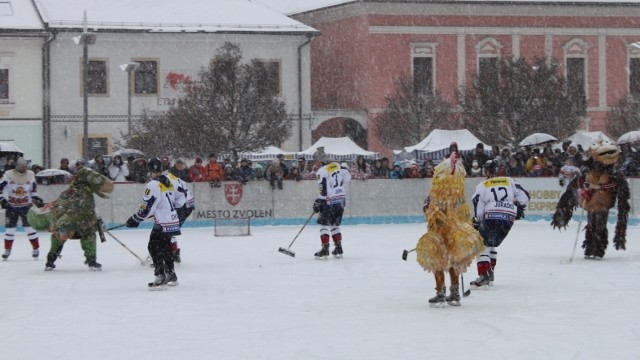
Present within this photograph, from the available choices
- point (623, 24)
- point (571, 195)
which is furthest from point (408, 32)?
point (571, 195)

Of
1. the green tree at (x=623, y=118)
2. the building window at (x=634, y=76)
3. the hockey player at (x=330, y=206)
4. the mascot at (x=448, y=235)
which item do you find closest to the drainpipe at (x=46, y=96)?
the green tree at (x=623, y=118)

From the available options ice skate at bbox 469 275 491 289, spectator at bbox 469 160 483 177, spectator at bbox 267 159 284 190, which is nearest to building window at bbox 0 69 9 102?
spectator at bbox 267 159 284 190

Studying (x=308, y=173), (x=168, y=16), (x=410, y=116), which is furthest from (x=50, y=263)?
(x=410, y=116)

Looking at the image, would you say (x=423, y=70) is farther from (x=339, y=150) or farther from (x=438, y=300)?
(x=438, y=300)

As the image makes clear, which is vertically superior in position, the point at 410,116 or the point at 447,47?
the point at 447,47

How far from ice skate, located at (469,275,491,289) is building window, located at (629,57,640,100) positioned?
3568 centimetres

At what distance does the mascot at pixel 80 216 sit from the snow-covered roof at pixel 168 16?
84.8 feet

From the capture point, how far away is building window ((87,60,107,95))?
4359 cm

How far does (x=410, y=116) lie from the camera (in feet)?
152

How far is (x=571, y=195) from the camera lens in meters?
18.3

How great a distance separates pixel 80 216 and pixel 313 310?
5774mm

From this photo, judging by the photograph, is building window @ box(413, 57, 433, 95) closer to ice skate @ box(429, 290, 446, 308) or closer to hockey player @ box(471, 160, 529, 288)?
hockey player @ box(471, 160, 529, 288)

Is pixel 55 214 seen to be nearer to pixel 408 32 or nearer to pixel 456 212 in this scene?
pixel 456 212

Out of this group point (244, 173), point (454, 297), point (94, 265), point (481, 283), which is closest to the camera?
point (454, 297)
